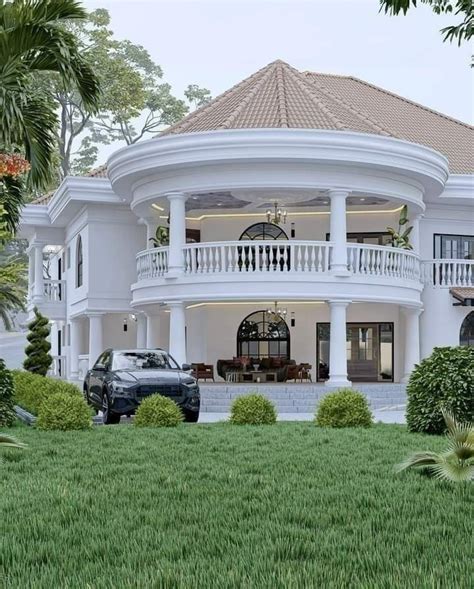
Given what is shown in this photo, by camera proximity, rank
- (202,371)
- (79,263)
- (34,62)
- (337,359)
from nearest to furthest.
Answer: (34,62) → (337,359) → (202,371) → (79,263)

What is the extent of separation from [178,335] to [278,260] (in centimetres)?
309

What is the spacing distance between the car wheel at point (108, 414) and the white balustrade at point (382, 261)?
765 centimetres

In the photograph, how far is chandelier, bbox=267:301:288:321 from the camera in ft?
84.1

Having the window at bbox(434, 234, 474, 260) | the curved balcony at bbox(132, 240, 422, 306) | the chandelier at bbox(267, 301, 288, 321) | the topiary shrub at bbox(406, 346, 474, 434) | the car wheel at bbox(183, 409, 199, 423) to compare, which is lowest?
the car wheel at bbox(183, 409, 199, 423)

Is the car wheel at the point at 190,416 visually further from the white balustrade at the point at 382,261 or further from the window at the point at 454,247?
the window at the point at 454,247

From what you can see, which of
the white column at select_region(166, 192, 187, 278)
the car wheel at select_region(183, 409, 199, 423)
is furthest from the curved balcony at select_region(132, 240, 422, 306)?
the car wheel at select_region(183, 409, 199, 423)

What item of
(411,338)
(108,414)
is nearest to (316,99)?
(411,338)

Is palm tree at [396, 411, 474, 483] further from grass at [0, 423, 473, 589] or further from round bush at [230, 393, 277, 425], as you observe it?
round bush at [230, 393, 277, 425]

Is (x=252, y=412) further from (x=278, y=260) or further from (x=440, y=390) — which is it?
(x=278, y=260)

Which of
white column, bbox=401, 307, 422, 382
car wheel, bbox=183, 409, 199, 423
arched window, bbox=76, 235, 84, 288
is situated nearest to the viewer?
car wheel, bbox=183, 409, 199, 423

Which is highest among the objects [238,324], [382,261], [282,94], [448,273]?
[282,94]

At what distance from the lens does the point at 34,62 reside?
1381 cm

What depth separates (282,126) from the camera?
2180 centimetres

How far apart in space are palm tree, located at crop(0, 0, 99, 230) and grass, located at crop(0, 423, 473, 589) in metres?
5.49
